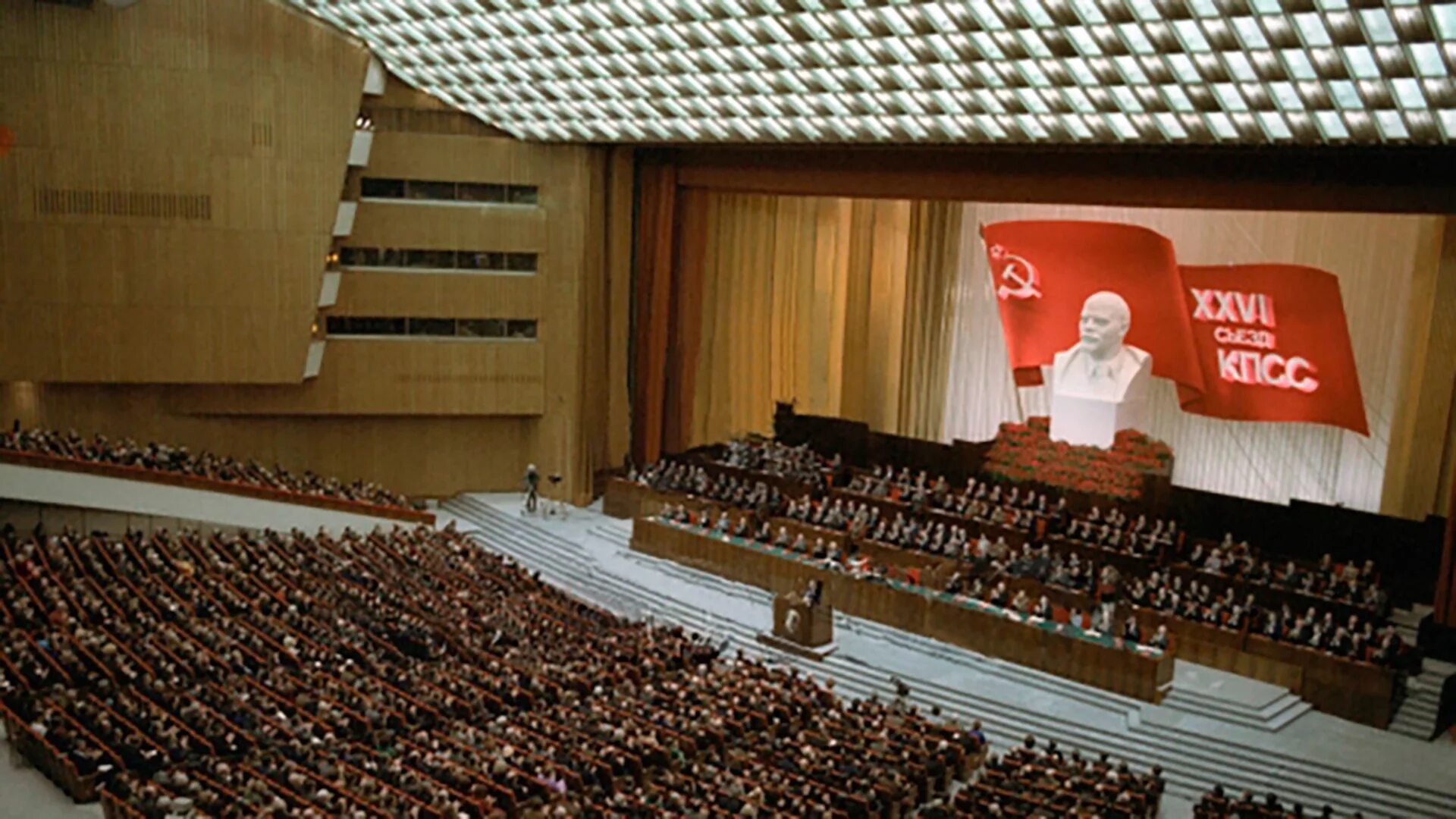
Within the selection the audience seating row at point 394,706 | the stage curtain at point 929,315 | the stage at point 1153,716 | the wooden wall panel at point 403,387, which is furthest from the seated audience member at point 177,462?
the stage curtain at point 929,315

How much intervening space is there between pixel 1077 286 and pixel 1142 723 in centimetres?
1067

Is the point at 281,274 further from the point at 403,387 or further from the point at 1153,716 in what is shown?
the point at 1153,716

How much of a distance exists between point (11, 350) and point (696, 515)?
13.4 metres

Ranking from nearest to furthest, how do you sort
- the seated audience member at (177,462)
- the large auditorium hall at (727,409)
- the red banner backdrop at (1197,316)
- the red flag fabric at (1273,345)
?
the large auditorium hall at (727,409)
the red flag fabric at (1273,345)
the red banner backdrop at (1197,316)
the seated audience member at (177,462)

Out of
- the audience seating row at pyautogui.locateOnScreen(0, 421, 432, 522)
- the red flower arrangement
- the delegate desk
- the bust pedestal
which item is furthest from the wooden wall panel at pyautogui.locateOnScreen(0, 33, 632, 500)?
the bust pedestal

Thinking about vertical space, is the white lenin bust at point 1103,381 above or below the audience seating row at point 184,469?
above

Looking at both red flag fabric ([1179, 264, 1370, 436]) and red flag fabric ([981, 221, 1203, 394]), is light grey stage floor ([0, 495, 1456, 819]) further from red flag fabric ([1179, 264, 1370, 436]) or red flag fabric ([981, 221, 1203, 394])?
red flag fabric ([981, 221, 1203, 394])

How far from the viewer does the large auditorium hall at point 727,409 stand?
581 inches

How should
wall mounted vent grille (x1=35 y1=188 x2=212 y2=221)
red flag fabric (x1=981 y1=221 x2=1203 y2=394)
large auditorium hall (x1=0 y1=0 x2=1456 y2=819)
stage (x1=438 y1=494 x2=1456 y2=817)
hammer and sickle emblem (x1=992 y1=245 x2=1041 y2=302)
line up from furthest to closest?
hammer and sickle emblem (x1=992 y1=245 x2=1041 y2=302)
red flag fabric (x1=981 y1=221 x2=1203 y2=394)
wall mounted vent grille (x1=35 y1=188 x2=212 y2=221)
stage (x1=438 y1=494 x2=1456 y2=817)
large auditorium hall (x1=0 y1=0 x2=1456 y2=819)

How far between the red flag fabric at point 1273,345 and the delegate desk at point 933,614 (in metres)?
7.59

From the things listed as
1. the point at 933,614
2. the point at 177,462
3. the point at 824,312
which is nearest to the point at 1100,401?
the point at 933,614

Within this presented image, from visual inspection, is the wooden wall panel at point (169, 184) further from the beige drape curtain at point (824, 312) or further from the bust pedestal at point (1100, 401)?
the bust pedestal at point (1100, 401)

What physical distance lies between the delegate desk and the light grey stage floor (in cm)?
20

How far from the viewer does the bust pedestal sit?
79.6ft
